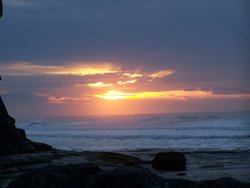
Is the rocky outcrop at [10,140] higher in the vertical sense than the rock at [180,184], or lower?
→ higher

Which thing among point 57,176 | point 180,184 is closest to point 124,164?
point 57,176

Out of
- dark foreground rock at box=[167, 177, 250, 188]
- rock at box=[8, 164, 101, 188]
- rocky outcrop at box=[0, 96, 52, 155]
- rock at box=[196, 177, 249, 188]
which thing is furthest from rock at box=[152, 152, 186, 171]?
Answer: rock at box=[196, 177, 249, 188]

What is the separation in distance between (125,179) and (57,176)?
153cm


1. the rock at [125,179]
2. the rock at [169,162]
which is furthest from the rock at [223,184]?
the rock at [169,162]

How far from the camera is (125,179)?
7484 millimetres

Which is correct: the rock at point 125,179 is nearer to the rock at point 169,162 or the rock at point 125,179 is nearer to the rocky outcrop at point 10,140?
the rock at point 169,162

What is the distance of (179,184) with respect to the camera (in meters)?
8.04

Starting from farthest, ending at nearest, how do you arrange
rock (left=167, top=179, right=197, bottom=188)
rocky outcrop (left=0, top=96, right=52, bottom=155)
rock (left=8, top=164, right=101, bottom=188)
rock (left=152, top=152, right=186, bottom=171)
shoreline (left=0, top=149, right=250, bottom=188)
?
rocky outcrop (left=0, top=96, right=52, bottom=155)
rock (left=152, top=152, right=186, bottom=171)
shoreline (left=0, top=149, right=250, bottom=188)
rock (left=8, top=164, right=101, bottom=188)
rock (left=167, top=179, right=197, bottom=188)

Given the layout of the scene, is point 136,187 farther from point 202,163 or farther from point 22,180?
point 202,163

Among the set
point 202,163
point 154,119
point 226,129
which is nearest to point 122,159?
point 202,163

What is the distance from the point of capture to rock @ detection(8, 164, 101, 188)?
8.21 meters

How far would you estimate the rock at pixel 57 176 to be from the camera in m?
8.21

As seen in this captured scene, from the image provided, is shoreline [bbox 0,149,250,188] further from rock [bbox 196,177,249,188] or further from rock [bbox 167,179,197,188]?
rock [bbox 196,177,249,188]

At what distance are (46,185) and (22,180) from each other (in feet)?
2.16
